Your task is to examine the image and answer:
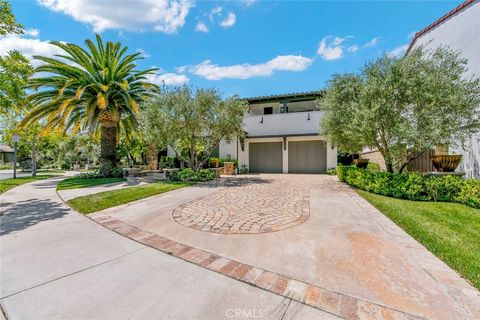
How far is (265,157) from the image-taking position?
59.3 ft

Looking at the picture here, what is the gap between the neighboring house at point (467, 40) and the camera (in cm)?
752

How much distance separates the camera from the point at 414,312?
209 cm

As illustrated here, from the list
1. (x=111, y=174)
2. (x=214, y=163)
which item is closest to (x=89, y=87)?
(x=111, y=174)

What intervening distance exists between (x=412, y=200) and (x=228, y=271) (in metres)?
7.14

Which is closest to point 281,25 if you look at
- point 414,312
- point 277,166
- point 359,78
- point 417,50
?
point 359,78

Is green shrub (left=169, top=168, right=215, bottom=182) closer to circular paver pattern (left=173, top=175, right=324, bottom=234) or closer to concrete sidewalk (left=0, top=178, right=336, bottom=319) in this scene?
circular paver pattern (left=173, top=175, right=324, bottom=234)

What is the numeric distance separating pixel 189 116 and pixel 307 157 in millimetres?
10180

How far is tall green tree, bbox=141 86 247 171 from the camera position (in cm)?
1086

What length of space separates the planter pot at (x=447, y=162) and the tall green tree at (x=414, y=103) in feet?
1.92

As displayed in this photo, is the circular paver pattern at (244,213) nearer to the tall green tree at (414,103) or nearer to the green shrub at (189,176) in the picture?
the tall green tree at (414,103)

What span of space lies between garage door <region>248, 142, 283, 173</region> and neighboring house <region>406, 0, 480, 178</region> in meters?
10.6

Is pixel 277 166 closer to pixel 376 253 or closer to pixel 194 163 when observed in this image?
pixel 194 163

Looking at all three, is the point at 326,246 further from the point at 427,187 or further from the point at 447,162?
the point at 447,162

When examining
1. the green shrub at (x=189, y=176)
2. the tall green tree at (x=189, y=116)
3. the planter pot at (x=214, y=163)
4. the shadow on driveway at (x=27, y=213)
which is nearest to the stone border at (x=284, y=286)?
the shadow on driveway at (x=27, y=213)
